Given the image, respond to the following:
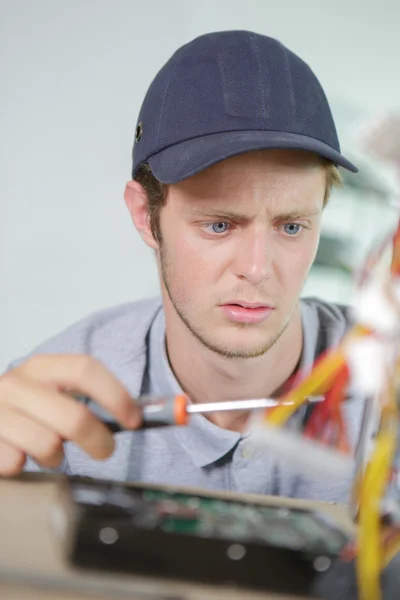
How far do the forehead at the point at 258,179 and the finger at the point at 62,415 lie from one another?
29cm

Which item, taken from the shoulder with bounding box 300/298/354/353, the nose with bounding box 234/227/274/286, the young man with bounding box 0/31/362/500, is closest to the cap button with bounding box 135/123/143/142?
the young man with bounding box 0/31/362/500

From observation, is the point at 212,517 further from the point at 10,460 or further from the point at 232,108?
the point at 232,108

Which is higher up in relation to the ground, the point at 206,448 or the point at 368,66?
the point at 368,66

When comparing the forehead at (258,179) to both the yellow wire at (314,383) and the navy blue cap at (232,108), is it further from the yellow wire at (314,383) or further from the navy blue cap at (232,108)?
the yellow wire at (314,383)

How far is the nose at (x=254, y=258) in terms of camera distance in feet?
2.25

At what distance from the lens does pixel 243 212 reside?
0.70 metres

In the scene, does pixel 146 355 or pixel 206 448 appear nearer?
pixel 206 448

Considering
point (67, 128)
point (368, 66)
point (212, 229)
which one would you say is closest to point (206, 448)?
point (212, 229)

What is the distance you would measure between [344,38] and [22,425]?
86 centimetres

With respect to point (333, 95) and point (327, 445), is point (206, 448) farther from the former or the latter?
point (333, 95)

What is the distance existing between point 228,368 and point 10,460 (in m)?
0.38

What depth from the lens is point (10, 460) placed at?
534 millimetres

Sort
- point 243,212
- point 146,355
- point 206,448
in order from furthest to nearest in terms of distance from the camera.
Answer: point 146,355 → point 206,448 → point 243,212

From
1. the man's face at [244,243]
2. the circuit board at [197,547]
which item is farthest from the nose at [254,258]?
the circuit board at [197,547]
